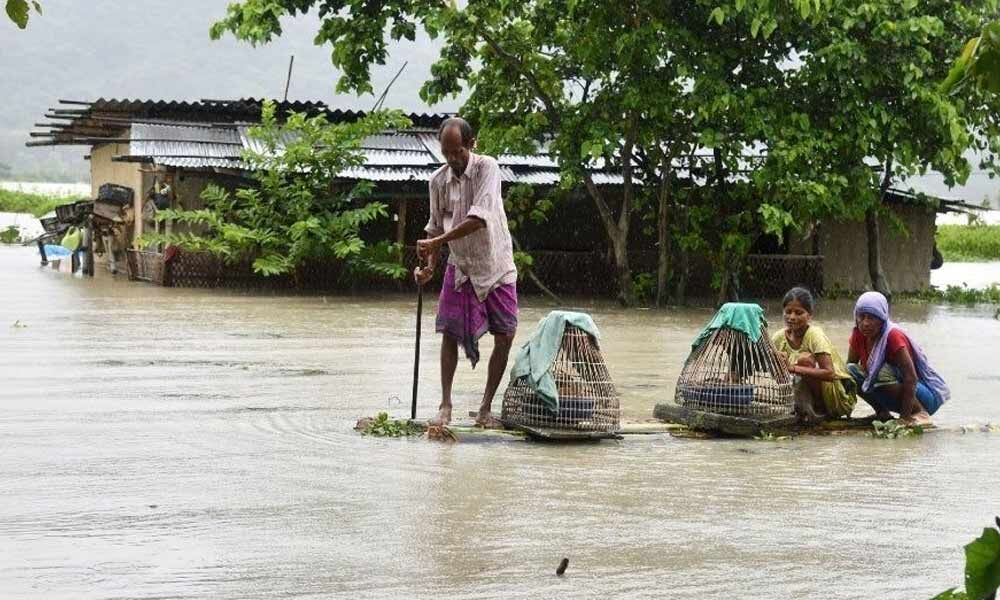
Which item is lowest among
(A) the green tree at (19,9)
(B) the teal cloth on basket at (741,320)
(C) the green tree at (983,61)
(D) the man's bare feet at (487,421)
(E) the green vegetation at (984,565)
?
(D) the man's bare feet at (487,421)

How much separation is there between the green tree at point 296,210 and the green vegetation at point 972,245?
2347 centimetres

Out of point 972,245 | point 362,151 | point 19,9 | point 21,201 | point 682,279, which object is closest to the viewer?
A: point 19,9

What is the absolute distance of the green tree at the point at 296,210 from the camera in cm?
2019

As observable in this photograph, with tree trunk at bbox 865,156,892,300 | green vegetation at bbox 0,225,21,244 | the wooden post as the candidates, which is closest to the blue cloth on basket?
the wooden post

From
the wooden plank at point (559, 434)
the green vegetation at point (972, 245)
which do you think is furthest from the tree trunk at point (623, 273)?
the green vegetation at point (972, 245)

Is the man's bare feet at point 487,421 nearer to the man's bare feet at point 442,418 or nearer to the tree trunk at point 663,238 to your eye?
the man's bare feet at point 442,418

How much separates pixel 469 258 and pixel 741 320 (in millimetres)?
1619

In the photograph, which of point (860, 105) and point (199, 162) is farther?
point (199, 162)

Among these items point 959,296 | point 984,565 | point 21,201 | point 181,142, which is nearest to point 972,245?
point 959,296

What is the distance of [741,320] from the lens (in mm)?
8156

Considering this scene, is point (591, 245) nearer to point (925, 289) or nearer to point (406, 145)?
point (406, 145)

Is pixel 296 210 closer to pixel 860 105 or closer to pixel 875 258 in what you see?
pixel 860 105

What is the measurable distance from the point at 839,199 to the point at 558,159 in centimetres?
396

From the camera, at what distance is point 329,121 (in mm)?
22844
